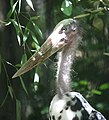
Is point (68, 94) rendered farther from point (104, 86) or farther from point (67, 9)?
point (104, 86)

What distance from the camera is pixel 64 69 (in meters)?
1.81

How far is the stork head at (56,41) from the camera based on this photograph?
5.52 feet

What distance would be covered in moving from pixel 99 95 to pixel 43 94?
1.08ft

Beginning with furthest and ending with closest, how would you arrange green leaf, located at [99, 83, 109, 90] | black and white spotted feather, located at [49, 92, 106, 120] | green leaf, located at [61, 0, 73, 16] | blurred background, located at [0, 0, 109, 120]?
green leaf, located at [99, 83, 109, 90] < blurred background, located at [0, 0, 109, 120] < black and white spotted feather, located at [49, 92, 106, 120] < green leaf, located at [61, 0, 73, 16]

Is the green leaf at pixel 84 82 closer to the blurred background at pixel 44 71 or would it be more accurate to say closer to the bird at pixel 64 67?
the blurred background at pixel 44 71

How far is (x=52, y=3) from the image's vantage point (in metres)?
2.79

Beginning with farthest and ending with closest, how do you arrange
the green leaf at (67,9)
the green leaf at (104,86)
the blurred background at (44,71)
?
the green leaf at (104,86)
the blurred background at (44,71)
the green leaf at (67,9)

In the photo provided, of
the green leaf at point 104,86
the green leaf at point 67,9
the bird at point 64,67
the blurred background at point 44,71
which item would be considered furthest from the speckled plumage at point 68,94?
the green leaf at point 104,86

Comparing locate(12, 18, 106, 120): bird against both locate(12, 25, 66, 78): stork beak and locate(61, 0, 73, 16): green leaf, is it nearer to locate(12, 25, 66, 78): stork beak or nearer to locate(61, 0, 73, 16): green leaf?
locate(12, 25, 66, 78): stork beak

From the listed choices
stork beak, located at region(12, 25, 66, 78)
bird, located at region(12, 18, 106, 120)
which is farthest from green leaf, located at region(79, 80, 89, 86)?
stork beak, located at region(12, 25, 66, 78)

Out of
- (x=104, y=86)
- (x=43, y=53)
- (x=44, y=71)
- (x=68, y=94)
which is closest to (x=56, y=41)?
(x=43, y=53)

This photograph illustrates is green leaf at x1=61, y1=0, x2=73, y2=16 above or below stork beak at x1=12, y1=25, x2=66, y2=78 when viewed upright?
above

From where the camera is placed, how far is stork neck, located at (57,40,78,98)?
71.1 inches

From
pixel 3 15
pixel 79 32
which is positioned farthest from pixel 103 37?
pixel 79 32
